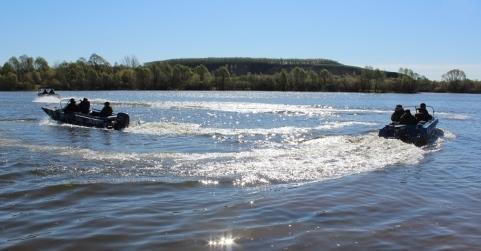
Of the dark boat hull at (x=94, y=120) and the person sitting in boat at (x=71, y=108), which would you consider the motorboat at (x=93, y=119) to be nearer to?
the dark boat hull at (x=94, y=120)

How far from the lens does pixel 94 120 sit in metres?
26.7

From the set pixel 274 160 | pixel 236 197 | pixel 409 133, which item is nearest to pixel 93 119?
pixel 274 160

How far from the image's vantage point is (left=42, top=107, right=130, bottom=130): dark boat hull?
26.0 metres

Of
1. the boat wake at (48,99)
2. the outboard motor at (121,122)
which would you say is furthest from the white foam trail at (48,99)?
the outboard motor at (121,122)

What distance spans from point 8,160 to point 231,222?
8931 mm

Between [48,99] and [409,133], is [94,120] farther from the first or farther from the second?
[48,99]

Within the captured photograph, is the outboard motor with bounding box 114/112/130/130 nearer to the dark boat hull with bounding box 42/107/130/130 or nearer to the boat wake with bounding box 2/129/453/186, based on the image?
the dark boat hull with bounding box 42/107/130/130

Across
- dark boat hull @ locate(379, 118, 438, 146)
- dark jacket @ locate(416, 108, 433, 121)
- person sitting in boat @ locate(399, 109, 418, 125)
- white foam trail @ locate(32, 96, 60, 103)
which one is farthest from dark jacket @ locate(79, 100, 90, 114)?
white foam trail @ locate(32, 96, 60, 103)

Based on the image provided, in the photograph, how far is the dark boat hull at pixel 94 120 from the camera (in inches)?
1024

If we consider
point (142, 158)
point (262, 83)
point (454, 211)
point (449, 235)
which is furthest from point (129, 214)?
point (262, 83)

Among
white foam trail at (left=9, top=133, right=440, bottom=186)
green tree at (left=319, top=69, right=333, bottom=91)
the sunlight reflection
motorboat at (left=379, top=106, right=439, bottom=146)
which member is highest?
green tree at (left=319, top=69, right=333, bottom=91)

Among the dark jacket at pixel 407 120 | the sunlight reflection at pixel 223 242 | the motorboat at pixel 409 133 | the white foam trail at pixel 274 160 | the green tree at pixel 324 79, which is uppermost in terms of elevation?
the green tree at pixel 324 79

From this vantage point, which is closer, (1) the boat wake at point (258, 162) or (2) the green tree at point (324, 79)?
(1) the boat wake at point (258, 162)

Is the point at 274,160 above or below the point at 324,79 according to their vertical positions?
below
